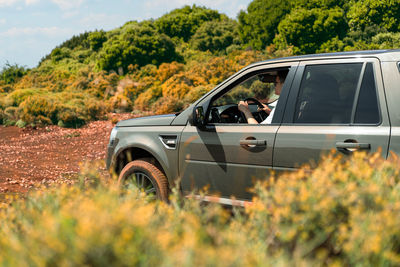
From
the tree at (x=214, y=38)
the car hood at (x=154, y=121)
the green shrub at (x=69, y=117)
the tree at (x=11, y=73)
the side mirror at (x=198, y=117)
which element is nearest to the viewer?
the side mirror at (x=198, y=117)

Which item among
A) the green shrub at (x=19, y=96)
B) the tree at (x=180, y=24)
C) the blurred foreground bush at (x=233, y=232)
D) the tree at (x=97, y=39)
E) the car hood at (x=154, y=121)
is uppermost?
the tree at (x=180, y=24)

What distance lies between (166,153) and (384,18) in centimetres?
3419

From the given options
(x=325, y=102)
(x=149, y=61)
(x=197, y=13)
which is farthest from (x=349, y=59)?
(x=197, y=13)

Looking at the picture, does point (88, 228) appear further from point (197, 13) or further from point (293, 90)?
point (197, 13)

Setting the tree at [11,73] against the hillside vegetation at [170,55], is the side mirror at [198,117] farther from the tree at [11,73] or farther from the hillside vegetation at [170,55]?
the tree at [11,73]

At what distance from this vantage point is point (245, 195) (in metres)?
4.30

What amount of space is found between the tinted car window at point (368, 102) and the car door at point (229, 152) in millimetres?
731

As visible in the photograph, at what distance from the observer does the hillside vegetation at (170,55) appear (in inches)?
713

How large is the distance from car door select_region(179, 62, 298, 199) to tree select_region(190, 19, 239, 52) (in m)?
39.0

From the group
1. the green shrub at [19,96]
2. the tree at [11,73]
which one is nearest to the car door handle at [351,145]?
the green shrub at [19,96]

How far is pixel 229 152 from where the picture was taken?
14.5 ft

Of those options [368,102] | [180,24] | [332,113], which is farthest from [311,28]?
[368,102]

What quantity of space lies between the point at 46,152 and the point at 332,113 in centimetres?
1006

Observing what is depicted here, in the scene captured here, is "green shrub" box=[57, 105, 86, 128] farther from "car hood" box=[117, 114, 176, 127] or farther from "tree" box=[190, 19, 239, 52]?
"tree" box=[190, 19, 239, 52]
